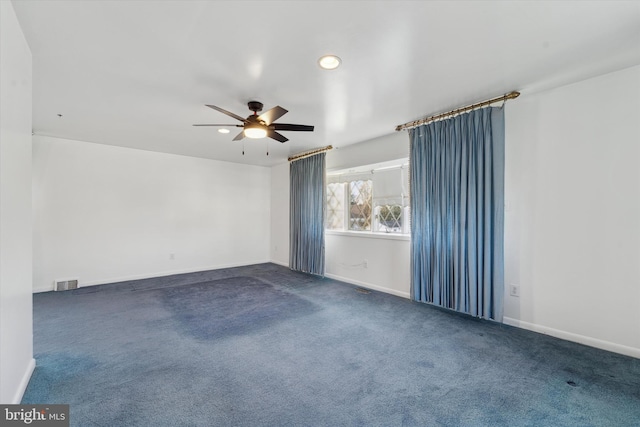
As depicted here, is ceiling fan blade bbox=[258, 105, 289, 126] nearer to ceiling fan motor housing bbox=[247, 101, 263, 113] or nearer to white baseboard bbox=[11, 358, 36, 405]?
ceiling fan motor housing bbox=[247, 101, 263, 113]

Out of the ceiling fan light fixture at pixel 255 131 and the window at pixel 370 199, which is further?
the window at pixel 370 199

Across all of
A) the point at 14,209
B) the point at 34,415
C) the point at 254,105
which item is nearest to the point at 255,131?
the point at 254,105

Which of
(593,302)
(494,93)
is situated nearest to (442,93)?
(494,93)

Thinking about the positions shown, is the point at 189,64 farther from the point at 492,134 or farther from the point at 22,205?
the point at 492,134

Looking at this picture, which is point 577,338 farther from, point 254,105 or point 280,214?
point 280,214

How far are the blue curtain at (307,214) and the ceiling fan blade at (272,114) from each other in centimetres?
251

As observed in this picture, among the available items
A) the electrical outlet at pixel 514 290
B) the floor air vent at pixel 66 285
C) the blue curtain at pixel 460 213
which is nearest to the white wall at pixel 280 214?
the blue curtain at pixel 460 213

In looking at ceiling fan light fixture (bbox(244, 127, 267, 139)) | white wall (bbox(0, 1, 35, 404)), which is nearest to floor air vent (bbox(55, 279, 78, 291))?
white wall (bbox(0, 1, 35, 404))

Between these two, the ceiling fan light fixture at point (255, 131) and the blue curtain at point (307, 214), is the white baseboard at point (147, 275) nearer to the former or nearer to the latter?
the blue curtain at point (307, 214)

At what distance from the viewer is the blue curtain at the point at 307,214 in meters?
5.34

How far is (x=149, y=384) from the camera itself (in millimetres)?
2016

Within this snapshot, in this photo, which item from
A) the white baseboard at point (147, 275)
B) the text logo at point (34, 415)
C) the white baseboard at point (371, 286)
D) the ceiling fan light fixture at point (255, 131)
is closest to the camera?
the text logo at point (34, 415)

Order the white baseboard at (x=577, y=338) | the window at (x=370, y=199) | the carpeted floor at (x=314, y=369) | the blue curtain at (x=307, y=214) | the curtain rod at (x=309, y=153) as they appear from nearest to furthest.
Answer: the carpeted floor at (x=314, y=369) < the white baseboard at (x=577, y=338) < the window at (x=370, y=199) < the curtain rod at (x=309, y=153) < the blue curtain at (x=307, y=214)

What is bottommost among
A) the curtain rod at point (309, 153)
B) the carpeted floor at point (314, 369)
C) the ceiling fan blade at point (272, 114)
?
the carpeted floor at point (314, 369)
